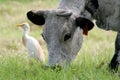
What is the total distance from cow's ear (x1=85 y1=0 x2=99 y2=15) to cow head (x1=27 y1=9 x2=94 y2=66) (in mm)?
385

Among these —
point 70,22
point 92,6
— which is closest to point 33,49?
point 92,6

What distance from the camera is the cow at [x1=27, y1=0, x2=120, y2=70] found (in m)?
8.67

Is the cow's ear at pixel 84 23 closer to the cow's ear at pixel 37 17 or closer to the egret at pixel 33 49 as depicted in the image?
the cow's ear at pixel 37 17

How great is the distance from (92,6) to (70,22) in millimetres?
608

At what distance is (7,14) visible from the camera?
2197cm

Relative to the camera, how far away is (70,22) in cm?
881

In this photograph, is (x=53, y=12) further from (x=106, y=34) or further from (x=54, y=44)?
(x=106, y=34)

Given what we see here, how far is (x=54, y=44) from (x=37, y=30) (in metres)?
9.86

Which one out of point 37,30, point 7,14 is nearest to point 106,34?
point 37,30

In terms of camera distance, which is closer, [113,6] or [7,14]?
[113,6]

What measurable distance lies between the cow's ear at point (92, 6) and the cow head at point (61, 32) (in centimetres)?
39

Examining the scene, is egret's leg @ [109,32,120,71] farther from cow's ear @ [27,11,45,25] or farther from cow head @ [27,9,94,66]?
cow's ear @ [27,11,45,25]

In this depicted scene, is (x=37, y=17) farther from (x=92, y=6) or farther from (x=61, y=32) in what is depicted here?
(x=92, y=6)

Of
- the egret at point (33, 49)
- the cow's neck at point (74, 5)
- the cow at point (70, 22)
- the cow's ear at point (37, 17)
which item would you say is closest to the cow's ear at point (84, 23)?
the cow at point (70, 22)
